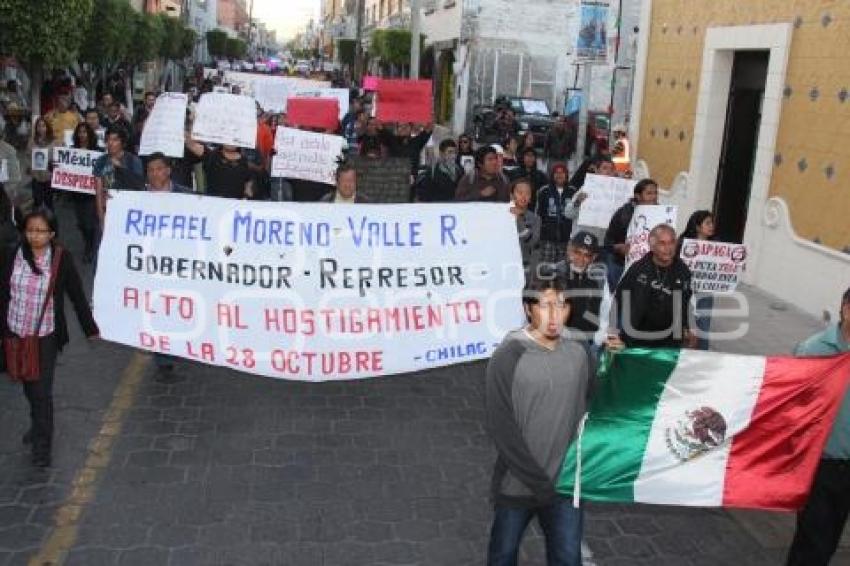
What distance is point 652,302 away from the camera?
671 cm

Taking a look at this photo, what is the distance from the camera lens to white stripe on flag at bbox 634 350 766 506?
15.7 feet

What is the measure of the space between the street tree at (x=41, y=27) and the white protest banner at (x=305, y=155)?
6.83 meters

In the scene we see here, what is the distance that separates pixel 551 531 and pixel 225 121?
26.1 ft

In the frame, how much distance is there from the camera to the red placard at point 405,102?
15750 millimetres

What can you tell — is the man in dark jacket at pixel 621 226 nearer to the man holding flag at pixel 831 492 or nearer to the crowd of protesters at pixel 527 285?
the crowd of protesters at pixel 527 285

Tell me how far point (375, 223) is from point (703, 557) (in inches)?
121

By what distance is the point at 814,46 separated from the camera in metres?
11.8

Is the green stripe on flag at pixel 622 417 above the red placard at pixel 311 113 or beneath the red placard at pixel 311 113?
beneath

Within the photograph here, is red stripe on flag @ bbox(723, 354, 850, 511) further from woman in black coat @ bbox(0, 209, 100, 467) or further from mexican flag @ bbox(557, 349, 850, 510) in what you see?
woman in black coat @ bbox(0, 209, 100, 467)

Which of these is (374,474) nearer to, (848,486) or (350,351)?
(350,351)

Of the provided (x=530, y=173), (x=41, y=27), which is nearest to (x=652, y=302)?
(x=530, y=173)

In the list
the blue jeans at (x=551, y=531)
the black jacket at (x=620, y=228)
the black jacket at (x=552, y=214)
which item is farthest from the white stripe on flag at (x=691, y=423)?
the black jacket at (x=552, y=214)

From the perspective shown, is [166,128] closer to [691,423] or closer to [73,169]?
[73,169]

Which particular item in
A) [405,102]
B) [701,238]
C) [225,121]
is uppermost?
[405,102]
